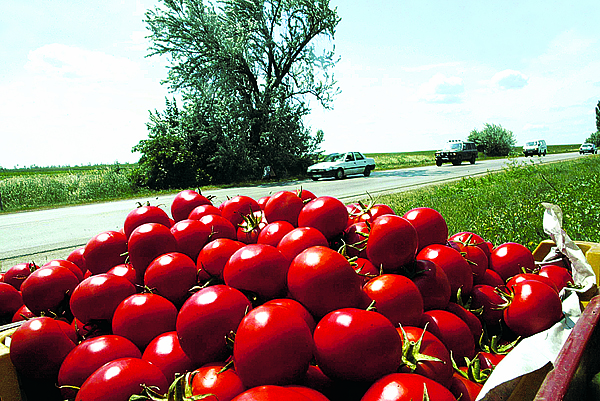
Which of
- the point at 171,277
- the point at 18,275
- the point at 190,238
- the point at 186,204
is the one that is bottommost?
the point at 18,275

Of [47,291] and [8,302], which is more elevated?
[47,291]

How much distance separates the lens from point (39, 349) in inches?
57.9

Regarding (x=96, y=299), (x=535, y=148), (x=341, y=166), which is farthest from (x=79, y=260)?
(x=535, y=148)

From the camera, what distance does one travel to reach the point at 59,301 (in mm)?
1887

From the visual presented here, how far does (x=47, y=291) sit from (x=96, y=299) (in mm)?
382

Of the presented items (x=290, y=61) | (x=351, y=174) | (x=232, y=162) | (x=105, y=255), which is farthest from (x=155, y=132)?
(x=105, y=255)

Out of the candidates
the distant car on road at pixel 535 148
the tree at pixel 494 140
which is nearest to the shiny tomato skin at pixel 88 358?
the distant car on road at pixel 535 148

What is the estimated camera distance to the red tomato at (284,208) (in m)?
2.24

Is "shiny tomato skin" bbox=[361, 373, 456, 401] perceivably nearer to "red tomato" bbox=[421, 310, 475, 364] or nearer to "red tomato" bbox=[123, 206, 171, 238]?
"red tomato" bbox=[421, 310, 475, 364]

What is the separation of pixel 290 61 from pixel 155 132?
8.26 metres

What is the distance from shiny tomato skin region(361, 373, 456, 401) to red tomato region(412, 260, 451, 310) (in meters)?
0.59

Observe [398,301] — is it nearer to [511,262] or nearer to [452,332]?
[452,332]

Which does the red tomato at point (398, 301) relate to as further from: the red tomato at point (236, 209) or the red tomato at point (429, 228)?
the red tomato at point (236, 209)

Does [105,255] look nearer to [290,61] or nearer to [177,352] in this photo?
[177,352]
